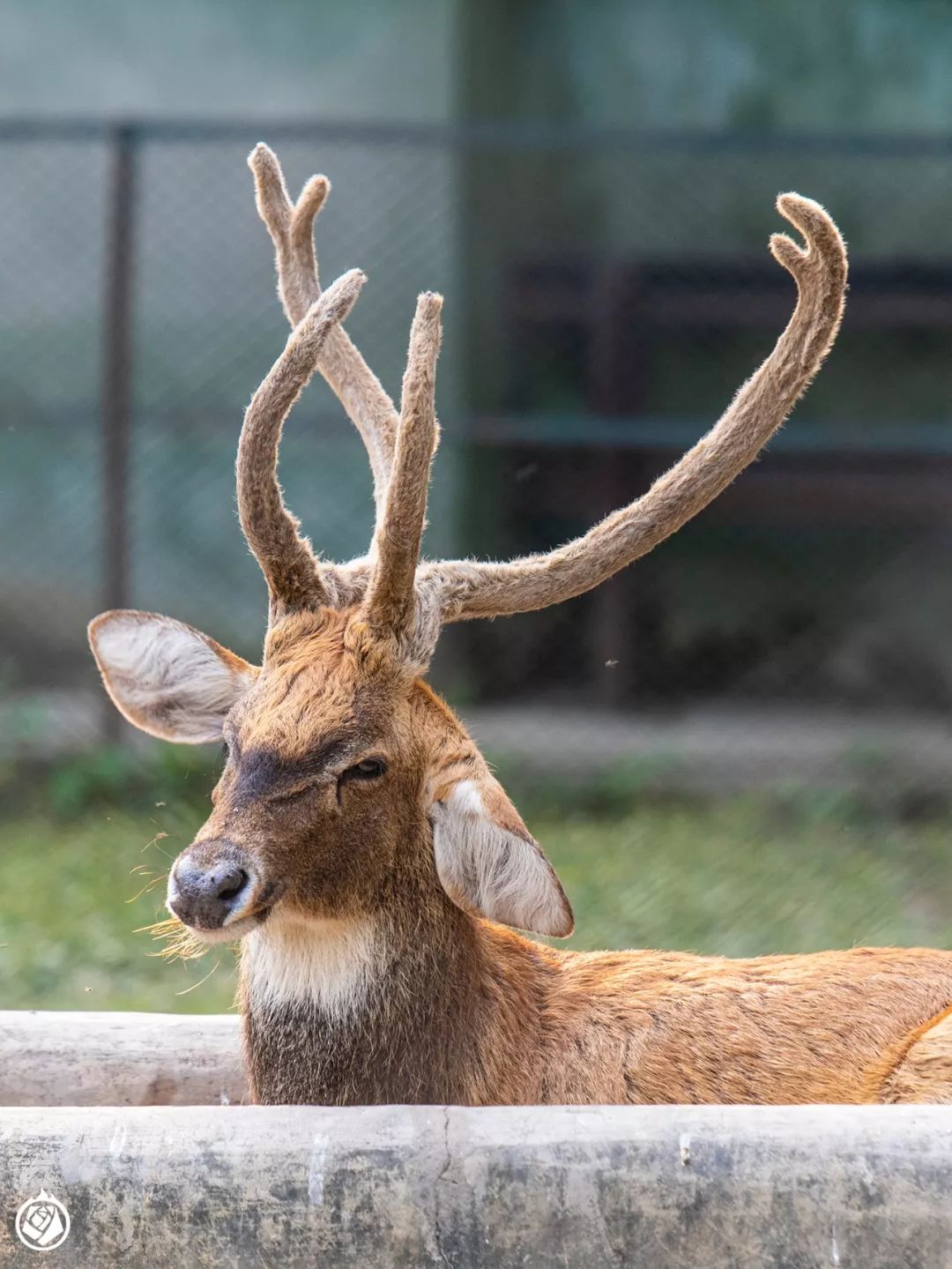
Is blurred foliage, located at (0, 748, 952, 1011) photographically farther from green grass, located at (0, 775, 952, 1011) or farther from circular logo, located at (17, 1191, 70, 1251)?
circular logo, located at (17, 1191, 70, 1251)

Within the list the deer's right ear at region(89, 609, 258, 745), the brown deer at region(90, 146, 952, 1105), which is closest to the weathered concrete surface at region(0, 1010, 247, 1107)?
the brown deer at region(90, 146, 952, 1105)

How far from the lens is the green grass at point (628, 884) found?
619 cm

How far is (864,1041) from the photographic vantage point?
3131 mm

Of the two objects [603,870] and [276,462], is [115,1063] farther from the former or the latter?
[603,870]

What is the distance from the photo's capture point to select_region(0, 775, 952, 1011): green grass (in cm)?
619

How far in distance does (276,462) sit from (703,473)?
2.88 ft

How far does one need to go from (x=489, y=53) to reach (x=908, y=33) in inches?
84.2

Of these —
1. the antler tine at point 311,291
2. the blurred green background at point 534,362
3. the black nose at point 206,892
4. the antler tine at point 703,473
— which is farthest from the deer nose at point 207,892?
the blurred green background at point 534,362

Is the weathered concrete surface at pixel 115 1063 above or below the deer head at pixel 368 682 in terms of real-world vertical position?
below

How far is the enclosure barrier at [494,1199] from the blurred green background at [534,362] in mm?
5237

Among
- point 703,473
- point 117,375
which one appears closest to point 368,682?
point 703,473

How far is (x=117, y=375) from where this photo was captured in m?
8.04

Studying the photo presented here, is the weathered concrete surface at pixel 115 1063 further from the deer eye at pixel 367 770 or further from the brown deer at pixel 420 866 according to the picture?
the deer eye at pixel 367 770

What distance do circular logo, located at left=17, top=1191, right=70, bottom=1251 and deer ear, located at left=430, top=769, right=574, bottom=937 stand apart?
0.85 metres
